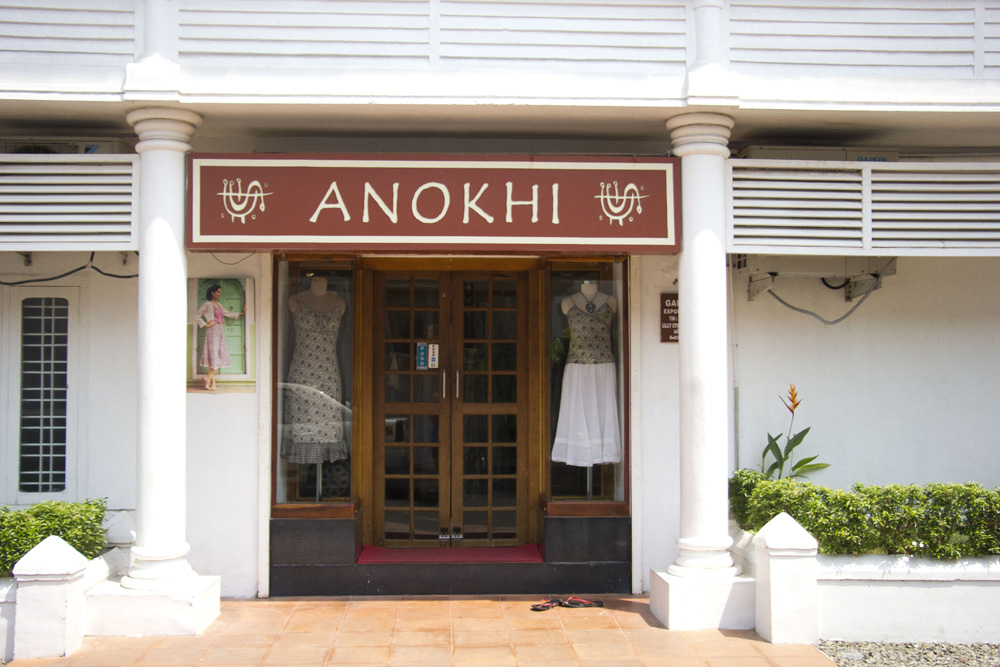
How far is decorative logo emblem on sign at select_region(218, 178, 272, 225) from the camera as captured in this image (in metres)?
5.51

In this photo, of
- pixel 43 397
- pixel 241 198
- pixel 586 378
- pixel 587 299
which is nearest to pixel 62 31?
pixel 241 198

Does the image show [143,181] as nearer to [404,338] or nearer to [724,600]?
[404,338]

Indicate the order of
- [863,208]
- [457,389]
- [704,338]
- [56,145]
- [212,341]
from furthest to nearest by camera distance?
[457,389] < [212,341] < [56,145] < [863,208] < [704,338]

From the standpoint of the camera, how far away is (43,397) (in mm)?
6438

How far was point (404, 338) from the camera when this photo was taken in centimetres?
706

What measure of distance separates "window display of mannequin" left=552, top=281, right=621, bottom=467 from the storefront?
17 millimetres

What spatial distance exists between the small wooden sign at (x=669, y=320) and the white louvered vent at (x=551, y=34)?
6.33 ft

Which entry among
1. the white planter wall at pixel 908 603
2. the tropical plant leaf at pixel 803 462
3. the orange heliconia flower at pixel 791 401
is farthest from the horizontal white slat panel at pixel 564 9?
the white planter wall at pixel 908 603

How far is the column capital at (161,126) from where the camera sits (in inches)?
214

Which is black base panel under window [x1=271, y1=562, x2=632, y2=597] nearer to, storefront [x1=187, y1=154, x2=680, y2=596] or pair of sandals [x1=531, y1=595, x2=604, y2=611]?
storefront [x1=187, y1=154, x2=680, y2=596]

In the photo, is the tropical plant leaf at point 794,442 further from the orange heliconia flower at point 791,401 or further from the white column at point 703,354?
the white column at point 703,354

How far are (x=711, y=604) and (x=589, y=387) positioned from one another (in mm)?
2019

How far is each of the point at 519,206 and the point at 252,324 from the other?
246 cm

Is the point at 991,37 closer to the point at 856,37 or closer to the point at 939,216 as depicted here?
the point at 856,37
